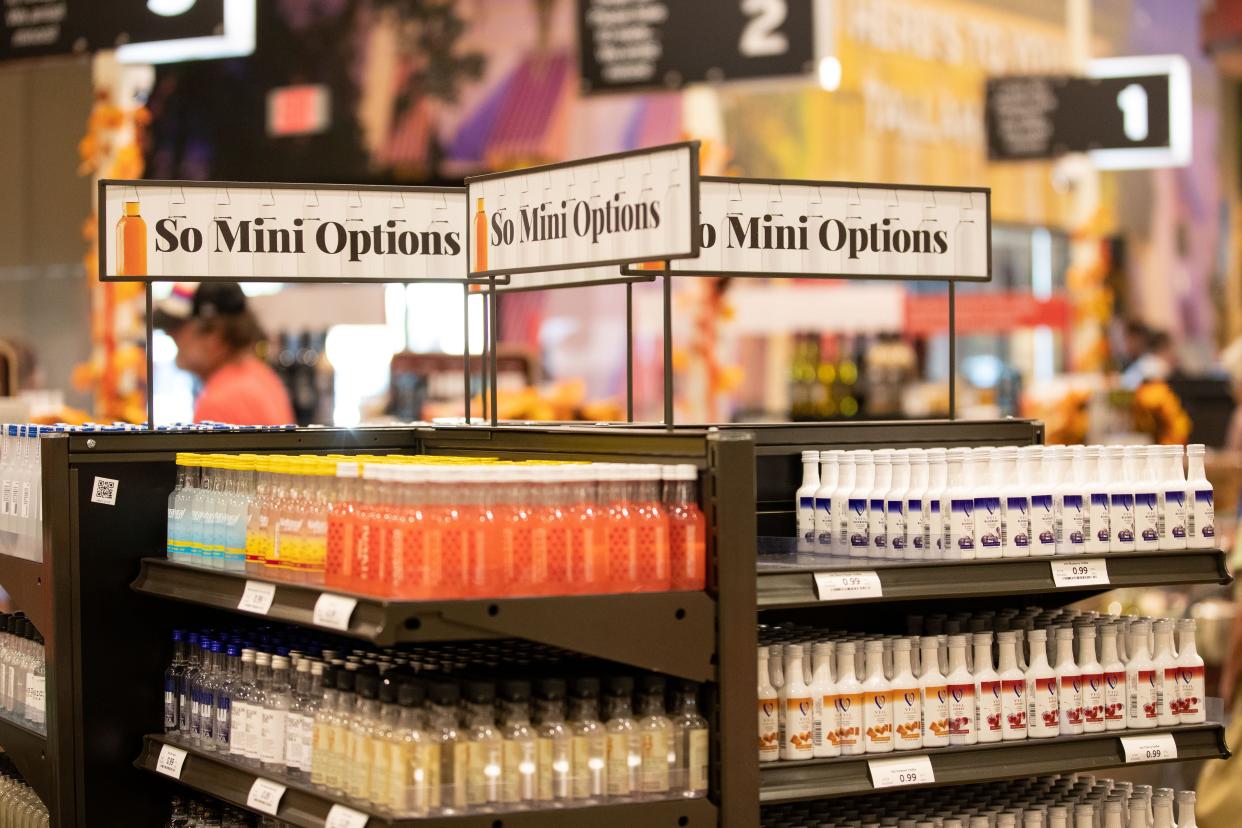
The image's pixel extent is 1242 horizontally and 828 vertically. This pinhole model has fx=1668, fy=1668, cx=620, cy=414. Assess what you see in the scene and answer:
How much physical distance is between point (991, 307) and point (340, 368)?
3862 millimetres

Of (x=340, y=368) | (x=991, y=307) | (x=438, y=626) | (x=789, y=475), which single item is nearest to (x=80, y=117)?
(x=340, y=368)

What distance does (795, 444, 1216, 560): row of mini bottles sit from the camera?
3.58 meters

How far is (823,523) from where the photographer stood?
371 cm

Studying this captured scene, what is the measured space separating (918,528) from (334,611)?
129 cm

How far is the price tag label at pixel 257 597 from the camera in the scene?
3.29m

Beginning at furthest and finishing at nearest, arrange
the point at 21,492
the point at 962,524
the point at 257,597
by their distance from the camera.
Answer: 1. the point at 21,492
2. the point at 962,524
3. the point at 257,597

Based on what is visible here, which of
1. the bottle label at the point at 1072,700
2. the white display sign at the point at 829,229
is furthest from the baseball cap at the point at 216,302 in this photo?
the bottle label at the point at 1072,700

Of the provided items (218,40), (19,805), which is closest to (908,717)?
(19,805)

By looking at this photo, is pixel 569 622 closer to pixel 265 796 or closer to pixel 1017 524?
pixel 265 796

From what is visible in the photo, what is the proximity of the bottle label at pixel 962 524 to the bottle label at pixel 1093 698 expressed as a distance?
45 centimetres

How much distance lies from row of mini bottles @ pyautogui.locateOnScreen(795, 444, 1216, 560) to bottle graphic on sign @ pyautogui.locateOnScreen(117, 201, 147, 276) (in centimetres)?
173

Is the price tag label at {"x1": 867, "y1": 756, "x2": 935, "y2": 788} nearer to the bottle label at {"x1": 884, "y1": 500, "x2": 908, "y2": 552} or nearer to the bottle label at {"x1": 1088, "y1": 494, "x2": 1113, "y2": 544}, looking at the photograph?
the bottle label at {"x1": 884, "y1": 500, "x2": 908, "y2": 552}

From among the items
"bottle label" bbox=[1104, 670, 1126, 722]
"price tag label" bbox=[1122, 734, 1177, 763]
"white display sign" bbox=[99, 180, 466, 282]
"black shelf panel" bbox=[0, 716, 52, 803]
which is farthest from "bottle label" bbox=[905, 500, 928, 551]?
"black shelf panel" bbox=[0, 716, 52, 803]

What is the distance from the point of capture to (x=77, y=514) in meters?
3.88
